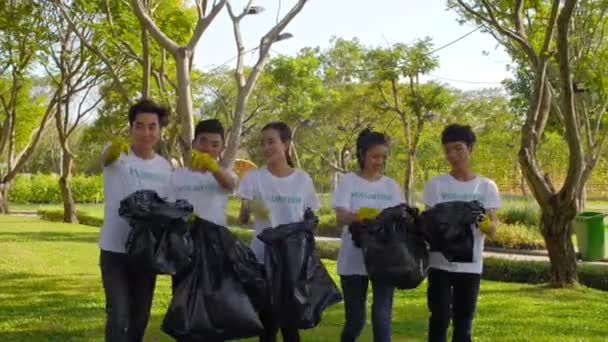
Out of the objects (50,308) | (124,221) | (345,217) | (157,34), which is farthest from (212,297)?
(157,34)

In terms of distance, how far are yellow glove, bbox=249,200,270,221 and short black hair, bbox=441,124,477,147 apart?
1126 millimetres

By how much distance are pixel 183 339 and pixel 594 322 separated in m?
4.53

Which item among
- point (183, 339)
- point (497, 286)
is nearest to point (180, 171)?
point (183, 339)

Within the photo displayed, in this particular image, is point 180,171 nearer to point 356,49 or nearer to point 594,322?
point 594,322

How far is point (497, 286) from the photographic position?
389 inches

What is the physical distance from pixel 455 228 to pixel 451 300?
0.48 meters

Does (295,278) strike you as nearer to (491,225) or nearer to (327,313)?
(491,225)

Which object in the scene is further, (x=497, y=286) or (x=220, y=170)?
(x=497, y=286)

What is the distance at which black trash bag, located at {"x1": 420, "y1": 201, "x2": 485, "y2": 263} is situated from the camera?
409 centimetres

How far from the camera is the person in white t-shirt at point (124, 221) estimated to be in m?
3.83

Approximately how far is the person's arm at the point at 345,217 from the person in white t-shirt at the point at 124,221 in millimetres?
967

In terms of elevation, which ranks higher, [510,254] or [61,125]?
[61,125]

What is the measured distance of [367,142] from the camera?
168 inches

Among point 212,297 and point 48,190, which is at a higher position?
point 48,190
